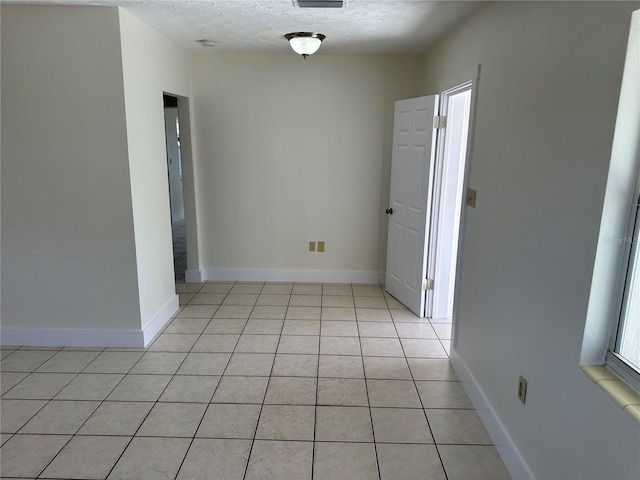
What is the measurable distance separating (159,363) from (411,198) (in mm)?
2507

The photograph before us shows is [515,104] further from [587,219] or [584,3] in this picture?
[587,219]

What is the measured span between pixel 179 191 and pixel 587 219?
7768mm

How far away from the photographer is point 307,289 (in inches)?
178

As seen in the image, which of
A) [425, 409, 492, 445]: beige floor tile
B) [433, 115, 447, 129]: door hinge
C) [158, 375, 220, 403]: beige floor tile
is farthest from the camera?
[433, 115, 447, 129]: door hinge

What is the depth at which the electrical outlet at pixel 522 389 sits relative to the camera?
1888 millimetres

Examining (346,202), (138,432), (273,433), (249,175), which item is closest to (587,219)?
(273,433)

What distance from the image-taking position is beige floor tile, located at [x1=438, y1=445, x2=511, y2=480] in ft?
6.48

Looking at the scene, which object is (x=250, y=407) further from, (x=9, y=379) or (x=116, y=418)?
(x=9, y=379)

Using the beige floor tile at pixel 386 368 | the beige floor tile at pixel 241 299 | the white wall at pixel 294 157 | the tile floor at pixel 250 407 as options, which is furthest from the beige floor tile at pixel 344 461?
the white wall at pixel 294 157

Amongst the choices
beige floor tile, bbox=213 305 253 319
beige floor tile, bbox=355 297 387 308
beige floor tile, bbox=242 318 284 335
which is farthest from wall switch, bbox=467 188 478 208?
beige floor tile, bbox=213 305 253 319

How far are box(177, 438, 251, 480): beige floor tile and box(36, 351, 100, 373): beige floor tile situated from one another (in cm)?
127

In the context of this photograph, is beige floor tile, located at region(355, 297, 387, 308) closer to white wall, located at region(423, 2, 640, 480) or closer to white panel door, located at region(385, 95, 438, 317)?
white panel door, located at region(385, 95, 438, 317)

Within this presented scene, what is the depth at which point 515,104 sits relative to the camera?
6.69ft

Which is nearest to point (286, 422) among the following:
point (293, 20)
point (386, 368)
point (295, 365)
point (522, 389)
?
point (295, 365)
